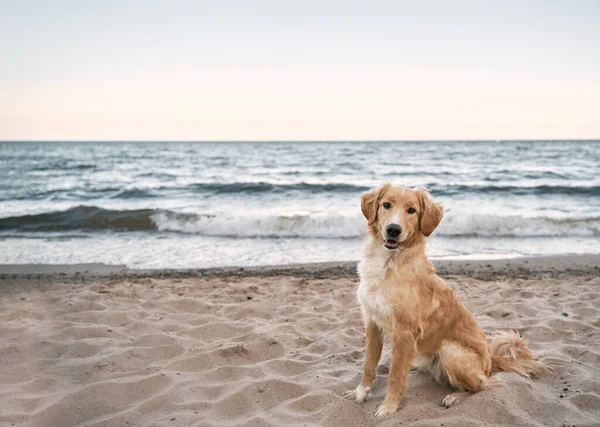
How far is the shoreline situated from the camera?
7203 mm

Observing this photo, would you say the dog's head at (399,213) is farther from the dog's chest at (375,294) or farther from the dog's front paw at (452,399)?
the dog's front paw at (452,399)

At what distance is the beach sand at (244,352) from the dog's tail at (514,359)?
10cm

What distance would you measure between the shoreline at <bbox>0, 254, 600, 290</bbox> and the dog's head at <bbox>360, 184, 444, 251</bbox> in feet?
13.3

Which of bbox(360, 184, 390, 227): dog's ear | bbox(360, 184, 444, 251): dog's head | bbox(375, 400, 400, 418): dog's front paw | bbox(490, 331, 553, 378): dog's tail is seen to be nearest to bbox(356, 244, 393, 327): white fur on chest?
bbox(360, 184, 444, 251): dog's head

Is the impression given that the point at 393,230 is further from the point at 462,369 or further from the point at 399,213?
the point at 462,369

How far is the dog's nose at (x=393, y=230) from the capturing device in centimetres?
296

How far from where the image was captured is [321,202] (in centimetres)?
1736

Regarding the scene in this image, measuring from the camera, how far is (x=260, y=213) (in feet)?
46.2

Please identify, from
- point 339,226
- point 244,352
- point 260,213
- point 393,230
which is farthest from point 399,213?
point 260,213

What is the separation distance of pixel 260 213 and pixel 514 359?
431 inches

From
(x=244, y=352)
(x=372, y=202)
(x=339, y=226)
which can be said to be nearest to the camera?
(x=372, y=202)


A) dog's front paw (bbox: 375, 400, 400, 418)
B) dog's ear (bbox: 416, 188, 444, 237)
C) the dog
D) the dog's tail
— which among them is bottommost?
dog's front paw (bbox: 375, 400, 400, 418)

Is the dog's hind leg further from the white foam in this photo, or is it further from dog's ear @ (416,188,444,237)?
the white foam

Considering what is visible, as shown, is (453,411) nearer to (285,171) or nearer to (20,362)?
(20,362)
